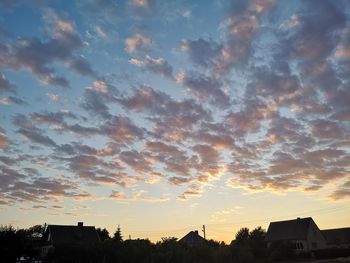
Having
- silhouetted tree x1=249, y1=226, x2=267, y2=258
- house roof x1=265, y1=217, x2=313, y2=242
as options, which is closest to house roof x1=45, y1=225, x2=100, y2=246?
silhouetted tree x1=249, y1=226, x2=267, y2=258

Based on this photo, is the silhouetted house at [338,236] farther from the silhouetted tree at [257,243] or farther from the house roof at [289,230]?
the silhouetted tree at [257,243]

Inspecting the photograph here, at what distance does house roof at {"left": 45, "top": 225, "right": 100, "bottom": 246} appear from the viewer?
65438 mm

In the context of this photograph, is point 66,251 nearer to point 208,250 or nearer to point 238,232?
point 208,250

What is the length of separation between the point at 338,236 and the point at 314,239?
3535cm

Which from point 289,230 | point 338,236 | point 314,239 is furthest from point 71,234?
point 338,236

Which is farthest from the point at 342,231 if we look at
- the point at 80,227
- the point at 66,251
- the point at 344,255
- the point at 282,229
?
the point at 66,251

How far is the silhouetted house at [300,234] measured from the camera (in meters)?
74.2

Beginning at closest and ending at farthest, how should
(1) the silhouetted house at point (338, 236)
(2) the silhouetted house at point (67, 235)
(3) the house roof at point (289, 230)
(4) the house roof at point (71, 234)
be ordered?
1. (2) the silhouetted house at point (67, 235)
2. (4) the house roof at point (71, 234)
3. (3) the house roof at point (289, 230)
4. (1) the silhouetted house at point (338, 236)

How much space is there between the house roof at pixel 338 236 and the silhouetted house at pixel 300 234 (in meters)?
25.3

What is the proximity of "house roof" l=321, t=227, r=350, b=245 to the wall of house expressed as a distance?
23717mm

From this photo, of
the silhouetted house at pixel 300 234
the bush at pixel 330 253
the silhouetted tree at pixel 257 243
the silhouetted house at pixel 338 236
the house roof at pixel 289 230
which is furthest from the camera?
the silhouetted house at pixel 338 236

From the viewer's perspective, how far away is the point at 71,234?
67.5m

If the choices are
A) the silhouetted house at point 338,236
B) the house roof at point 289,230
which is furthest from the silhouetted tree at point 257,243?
the silhouetted house at point 338,236

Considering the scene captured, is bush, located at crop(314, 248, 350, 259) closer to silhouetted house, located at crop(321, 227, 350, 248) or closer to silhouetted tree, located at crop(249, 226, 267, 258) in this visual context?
silhouetted tree, located at crop(249, 226, 267, 258)
